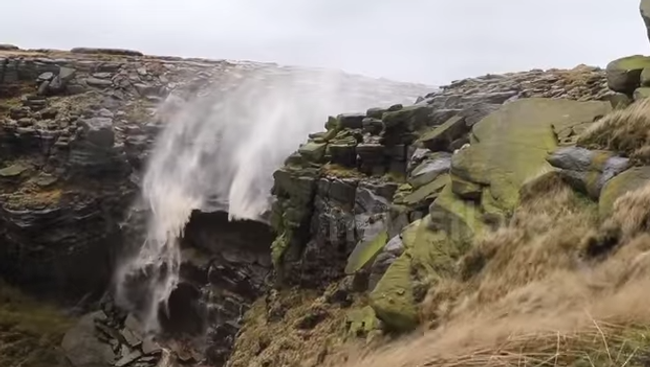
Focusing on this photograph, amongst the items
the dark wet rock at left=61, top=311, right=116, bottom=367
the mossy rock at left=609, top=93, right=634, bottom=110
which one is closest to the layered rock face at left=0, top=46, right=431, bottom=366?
the dark wet rock at left=61, top=311, right=116, bottom=367

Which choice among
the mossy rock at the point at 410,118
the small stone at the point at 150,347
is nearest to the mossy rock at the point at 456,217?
the mossy rock at the point at 410,118

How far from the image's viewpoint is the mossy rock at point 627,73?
340 inches

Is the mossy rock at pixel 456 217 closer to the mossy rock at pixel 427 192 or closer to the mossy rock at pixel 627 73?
the mossy rock at pixel 427 192

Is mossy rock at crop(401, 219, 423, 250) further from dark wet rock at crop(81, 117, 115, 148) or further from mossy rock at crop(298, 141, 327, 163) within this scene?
dark wet rock at crop(81, 117, 115, 148)

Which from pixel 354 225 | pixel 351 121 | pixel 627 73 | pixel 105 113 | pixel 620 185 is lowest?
pixel 354 225

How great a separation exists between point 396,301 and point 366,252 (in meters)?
4.24

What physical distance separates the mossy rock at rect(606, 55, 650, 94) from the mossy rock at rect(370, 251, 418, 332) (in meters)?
4.24

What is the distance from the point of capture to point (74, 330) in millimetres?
25516

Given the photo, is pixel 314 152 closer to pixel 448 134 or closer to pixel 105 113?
pixel 448 134

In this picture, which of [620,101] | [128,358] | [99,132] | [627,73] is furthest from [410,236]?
[99,132]

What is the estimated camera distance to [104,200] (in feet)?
93.2

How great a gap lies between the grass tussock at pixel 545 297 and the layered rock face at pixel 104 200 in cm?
1541

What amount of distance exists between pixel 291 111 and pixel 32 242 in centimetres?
1323

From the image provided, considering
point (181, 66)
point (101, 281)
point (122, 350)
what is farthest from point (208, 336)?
point (181, 66)
